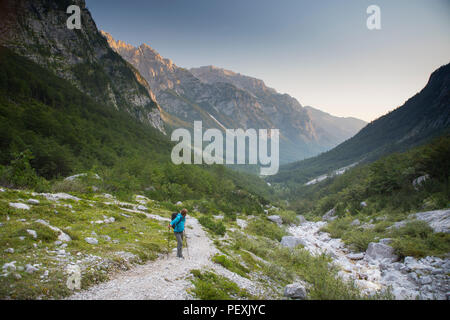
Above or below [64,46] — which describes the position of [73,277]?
below

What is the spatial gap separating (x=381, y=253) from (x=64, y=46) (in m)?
162

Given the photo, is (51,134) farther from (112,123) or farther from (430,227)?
(430,227)

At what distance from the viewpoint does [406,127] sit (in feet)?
492

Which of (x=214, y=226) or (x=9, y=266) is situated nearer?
(x=9, y=266)

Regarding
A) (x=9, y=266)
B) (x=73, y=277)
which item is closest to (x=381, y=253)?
(x=73, y=277)

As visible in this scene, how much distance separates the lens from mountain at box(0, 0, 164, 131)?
9612cm

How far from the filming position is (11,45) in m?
90.1

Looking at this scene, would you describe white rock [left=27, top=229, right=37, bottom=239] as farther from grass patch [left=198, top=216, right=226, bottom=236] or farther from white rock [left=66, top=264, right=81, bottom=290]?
grass patch [left=198, top=216, right=226, bottom=236]

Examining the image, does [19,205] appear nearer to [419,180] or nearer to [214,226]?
[214,226]

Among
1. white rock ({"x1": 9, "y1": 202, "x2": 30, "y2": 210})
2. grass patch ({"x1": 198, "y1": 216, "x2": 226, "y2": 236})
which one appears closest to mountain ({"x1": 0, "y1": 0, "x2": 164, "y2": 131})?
grass patch ({"x1": 198, "y1": 216, "x2": 226, "y2": 236})

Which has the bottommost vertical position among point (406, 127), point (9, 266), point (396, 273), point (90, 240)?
point (396, 273)

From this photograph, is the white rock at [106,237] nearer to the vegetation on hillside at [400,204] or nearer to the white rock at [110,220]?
the white rock at [110,220]
